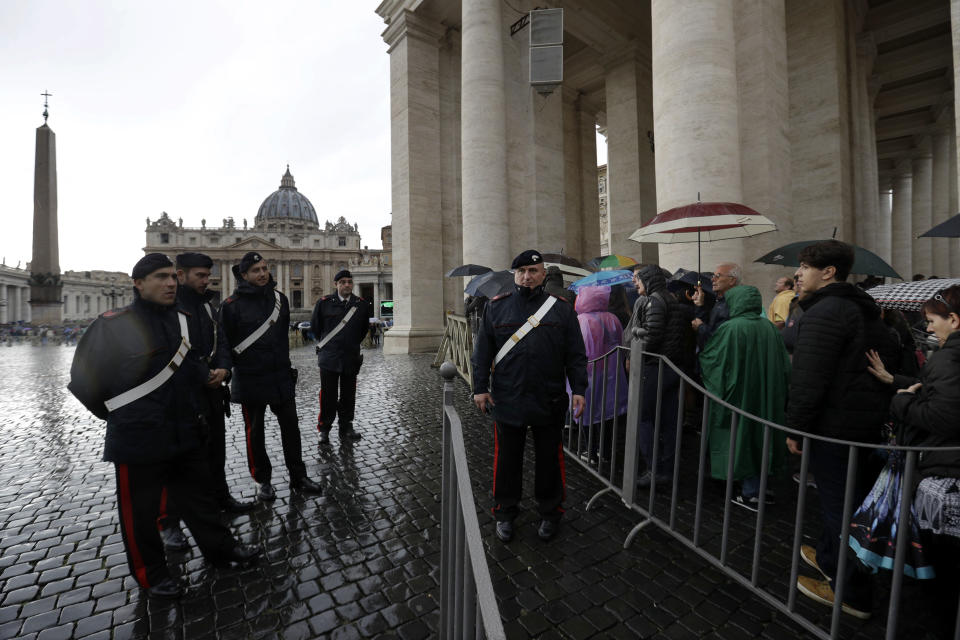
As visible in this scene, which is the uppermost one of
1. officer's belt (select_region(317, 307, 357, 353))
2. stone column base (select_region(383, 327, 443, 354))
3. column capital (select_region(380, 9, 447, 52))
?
column capital (select_region(380, 9, 447, 52))

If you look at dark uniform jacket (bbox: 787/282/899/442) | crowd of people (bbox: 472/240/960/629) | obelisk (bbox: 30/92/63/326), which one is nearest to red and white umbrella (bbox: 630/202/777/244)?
crowd of people (bbox: 472/240/960/629)

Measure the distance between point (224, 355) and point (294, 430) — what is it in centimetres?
92

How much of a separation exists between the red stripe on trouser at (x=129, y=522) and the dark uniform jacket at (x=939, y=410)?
153 inches

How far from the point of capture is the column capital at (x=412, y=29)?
1539 cm

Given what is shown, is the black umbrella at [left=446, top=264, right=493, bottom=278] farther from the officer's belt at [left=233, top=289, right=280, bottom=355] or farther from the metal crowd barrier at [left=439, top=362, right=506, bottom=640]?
the metal crowd barrier at [left=439, top=362, right=506, bottom=640]

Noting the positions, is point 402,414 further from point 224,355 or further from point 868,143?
point 868,143

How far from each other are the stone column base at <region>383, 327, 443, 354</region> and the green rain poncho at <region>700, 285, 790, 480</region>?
1182 cm

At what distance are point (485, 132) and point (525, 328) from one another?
10154mm

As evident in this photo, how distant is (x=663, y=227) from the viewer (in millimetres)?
5285

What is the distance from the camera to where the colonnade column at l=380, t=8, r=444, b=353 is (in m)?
15.4

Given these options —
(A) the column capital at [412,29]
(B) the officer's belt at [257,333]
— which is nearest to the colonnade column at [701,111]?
(B) the officer's belt at [257,333]

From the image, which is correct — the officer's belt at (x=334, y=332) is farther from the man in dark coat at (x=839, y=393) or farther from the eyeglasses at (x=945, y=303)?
the eyeglasses at (x=945, y=303)

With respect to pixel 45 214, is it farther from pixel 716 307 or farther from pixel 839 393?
pixel 839 393

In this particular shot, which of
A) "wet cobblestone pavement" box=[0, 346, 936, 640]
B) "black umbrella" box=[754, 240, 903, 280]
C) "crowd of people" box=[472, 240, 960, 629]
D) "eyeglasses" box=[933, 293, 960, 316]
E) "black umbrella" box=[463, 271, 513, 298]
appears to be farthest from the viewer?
"black umbrella" box=[463, 271, 513, 298]
